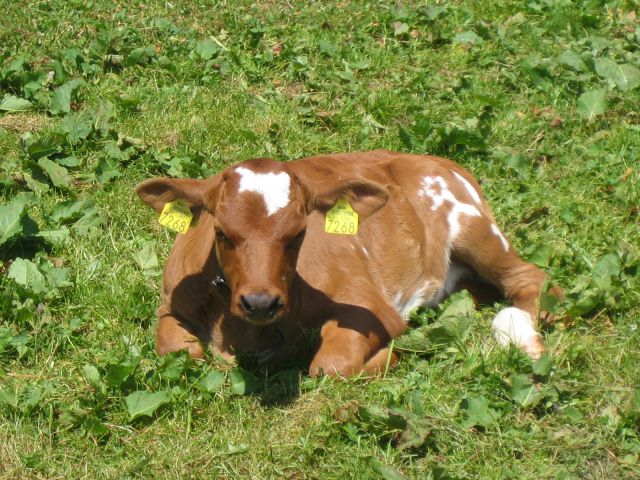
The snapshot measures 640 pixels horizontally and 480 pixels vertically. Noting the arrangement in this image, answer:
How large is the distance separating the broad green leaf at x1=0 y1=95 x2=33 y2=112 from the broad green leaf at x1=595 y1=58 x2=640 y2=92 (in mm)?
4761

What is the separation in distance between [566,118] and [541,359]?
368cm

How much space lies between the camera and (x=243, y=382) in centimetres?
647

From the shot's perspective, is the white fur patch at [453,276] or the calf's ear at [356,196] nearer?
the calf's ear at [356,196]

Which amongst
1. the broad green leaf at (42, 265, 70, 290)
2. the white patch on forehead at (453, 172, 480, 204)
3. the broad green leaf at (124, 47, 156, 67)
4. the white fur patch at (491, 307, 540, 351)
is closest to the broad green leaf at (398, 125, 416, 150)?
the white patch on forehead at (453, 172, 480, 204)

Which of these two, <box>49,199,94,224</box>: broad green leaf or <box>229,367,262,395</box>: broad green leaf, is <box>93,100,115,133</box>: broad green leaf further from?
<box>229,367,262,395</box>: broad green leaf

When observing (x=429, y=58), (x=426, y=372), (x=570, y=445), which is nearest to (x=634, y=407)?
(x=570, y=445)

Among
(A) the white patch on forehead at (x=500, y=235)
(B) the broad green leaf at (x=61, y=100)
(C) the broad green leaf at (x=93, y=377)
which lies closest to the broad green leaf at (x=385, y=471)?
(C) the broad green leaf at (x=93, y=377)

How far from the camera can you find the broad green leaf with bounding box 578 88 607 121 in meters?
9.65

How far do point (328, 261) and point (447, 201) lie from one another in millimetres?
1327

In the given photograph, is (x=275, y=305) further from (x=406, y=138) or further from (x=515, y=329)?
(x=406, y=138)

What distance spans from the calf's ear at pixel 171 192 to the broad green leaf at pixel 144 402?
1.09 meters

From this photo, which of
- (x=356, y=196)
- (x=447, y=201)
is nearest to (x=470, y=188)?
(x=447, y=201)

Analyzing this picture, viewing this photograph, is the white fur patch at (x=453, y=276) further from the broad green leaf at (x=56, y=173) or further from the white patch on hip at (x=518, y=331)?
the broad green leaf at (x=56, y=173)

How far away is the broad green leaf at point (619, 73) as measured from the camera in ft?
33.1
